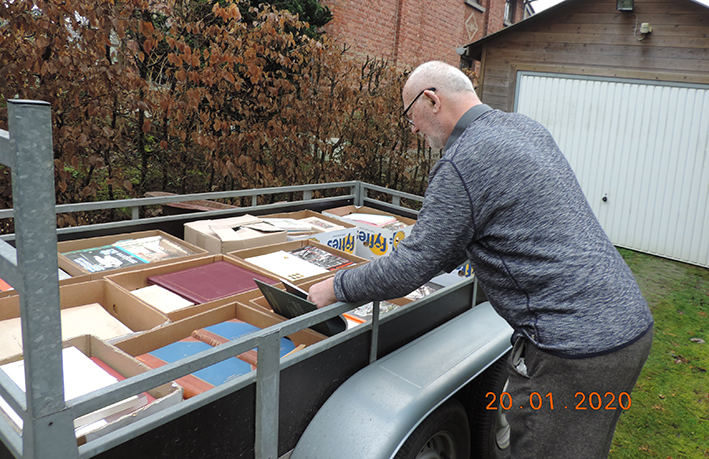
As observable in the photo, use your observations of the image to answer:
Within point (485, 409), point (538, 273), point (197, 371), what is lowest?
point (485, 409)

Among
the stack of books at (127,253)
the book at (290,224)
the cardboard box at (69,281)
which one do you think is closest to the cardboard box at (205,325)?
the cardboard box at (69,281)

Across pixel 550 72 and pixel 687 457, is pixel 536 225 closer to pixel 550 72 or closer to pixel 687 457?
pixel 687 457

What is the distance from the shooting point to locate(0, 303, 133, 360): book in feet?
6.01

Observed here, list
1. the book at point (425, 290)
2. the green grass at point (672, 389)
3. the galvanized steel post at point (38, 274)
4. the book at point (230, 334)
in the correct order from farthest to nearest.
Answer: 1. the green grass at point (672, 389)
2. the book at point (425, 290)
3. the book at point (230, 334)
4. the galvanized steel post at point (38, 274)

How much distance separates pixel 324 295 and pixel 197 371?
488 millimetres

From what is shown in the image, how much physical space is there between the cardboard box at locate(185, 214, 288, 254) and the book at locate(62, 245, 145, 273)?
43 cm

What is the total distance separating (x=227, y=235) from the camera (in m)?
3.01

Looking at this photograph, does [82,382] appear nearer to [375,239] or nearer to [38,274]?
[38,274]

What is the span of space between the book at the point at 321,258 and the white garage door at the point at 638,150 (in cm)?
667

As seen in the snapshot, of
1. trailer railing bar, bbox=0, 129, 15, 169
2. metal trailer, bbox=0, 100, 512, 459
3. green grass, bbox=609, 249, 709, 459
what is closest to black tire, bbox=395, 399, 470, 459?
metal trailer, bbox=0, 100, 512, 459

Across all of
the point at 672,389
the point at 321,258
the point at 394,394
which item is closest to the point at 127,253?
the point at 321,258

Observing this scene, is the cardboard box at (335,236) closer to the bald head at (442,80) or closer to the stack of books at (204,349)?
the stack of books at (204,349)

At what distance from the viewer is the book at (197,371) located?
1.60 meters

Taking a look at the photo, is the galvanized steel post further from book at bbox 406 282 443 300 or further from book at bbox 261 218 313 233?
book at bbox 261 218 313 233
